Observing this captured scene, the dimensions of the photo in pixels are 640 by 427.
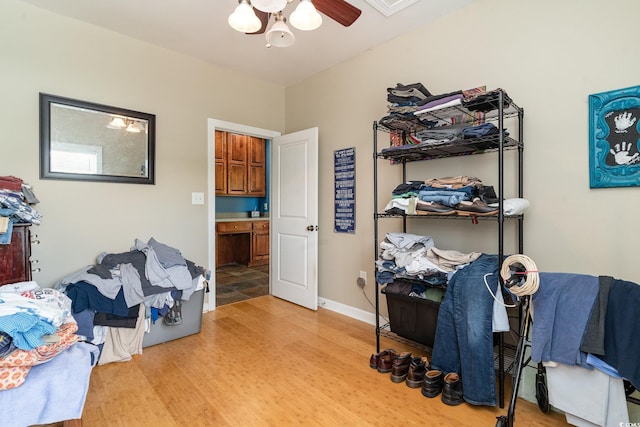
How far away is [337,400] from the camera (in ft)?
6.06

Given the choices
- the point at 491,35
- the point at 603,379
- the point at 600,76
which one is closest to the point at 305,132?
the point at 491,35

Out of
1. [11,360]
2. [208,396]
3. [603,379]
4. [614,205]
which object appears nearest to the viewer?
[11,360]

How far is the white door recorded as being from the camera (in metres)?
3.39

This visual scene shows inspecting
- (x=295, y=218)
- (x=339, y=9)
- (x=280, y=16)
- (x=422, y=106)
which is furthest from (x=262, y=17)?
(x=295, y=218)

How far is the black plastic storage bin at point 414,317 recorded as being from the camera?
2.13m

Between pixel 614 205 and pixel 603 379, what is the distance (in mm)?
951

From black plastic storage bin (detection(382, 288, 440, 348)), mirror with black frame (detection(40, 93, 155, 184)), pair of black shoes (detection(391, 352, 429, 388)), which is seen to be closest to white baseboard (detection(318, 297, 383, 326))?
black plastic storage bin (detection(382, 288, 440, 348))

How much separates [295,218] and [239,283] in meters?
1.64

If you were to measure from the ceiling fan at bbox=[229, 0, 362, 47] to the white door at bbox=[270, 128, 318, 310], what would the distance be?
65.6 inches

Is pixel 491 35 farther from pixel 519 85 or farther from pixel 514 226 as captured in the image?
pixel 514 226

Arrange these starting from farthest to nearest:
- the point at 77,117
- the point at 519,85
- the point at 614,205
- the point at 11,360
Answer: the point at 77,117 → the point at 519,85 → the point at 614,205 → the point at 11,360

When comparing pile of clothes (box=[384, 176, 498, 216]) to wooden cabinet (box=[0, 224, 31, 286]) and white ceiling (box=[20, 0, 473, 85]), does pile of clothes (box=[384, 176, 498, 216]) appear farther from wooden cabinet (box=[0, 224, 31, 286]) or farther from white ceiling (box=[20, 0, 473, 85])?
wooden cabinet (box=[0, 224, 31, 286])

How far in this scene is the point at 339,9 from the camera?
5.45ft

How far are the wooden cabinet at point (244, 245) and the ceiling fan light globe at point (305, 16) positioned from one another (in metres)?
4.31
